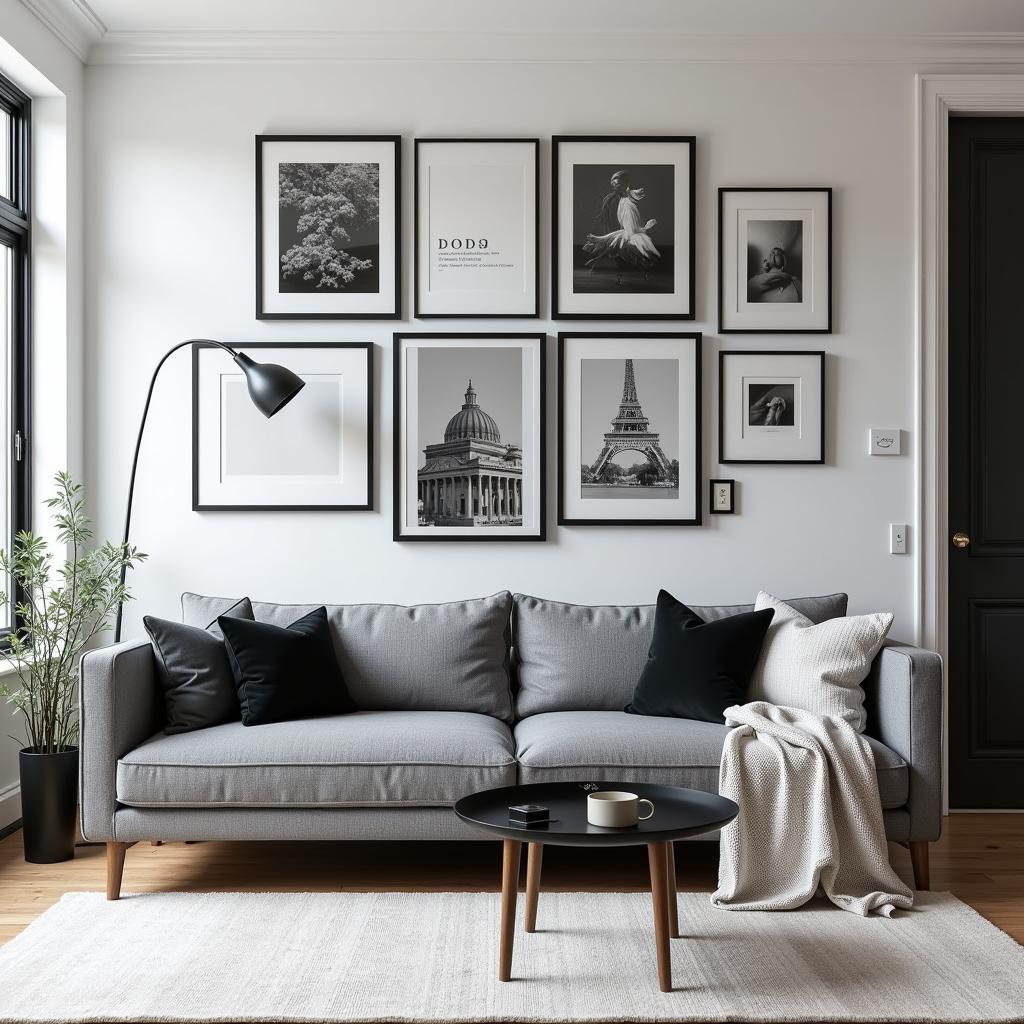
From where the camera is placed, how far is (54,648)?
11.2 feet

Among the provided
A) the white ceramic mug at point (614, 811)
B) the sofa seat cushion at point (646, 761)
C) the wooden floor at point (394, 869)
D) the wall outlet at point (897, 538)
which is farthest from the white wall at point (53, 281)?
the wall outlet at point (897, 538)

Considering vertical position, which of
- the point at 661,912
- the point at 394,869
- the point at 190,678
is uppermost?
the point at 190,678

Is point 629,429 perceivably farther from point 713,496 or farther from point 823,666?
point 823,666

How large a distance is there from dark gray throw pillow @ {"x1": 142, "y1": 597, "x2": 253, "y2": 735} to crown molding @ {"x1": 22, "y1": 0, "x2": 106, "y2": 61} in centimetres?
210

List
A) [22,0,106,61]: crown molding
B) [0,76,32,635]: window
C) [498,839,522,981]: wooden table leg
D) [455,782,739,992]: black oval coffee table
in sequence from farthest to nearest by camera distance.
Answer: [0,76,32,635]: window, [22,0,106,61]: crown molding, [498,839,522,981]: wooden table leg, [455,782,739,992]: black oval coffee table

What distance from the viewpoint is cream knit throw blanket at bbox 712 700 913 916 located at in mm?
2746

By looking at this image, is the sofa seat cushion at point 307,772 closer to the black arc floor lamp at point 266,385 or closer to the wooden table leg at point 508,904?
the wooden table leg at point 508,904

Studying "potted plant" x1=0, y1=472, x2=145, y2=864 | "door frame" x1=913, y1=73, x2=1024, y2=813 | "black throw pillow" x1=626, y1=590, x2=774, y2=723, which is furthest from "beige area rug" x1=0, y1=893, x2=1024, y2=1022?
"door frame" x1=913, y1=73, x2=1024, y2=813

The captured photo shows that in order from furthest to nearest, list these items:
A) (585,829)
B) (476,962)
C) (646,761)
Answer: (646,761)
(476,962)
(585,829)

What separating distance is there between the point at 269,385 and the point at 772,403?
1807 millimetres

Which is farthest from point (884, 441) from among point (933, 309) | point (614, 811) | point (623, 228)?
point (614, 811)

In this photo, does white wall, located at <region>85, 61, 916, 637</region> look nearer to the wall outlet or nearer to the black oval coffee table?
the wall outlet

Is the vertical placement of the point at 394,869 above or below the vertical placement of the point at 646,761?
below

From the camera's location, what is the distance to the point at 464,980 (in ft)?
7.58
